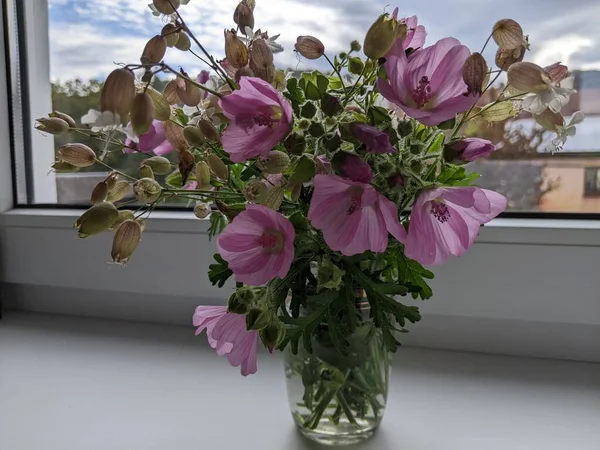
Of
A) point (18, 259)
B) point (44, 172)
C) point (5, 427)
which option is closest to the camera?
point (5, 427)

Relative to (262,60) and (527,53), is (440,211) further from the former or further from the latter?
(527,53)

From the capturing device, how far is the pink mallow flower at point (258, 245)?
0.44m

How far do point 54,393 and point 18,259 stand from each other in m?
0.43

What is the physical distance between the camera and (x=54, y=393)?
0.76 metres

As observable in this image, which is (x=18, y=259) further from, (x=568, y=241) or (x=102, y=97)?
(x=568, y=241)

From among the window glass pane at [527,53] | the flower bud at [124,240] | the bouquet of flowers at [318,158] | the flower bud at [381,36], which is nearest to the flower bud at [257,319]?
the bouquet of flowers at [318,158]

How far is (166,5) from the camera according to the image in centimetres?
→ 46

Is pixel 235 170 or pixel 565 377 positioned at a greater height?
pixel 235 170

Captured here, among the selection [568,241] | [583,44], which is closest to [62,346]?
[568,241]

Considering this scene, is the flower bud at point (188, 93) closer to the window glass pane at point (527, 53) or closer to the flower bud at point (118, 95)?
the flower bud at point (118, 95)

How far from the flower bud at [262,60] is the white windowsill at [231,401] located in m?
0.39

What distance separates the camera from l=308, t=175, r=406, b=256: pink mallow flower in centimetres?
43

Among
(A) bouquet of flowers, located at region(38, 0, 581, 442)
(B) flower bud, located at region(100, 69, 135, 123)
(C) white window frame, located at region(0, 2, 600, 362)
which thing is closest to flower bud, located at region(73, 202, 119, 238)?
(A) bouquet of flowers, located at region(38, 0, 581, 442)

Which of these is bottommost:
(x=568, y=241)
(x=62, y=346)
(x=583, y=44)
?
(x=62, y=346)
